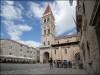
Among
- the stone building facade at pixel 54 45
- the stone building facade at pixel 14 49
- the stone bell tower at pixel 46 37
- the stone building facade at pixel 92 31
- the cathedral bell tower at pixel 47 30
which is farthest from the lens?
the cathedral bell tower at pixel 47 30

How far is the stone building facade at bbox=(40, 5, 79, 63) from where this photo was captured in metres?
46.9

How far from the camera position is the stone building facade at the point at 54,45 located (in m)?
46.9

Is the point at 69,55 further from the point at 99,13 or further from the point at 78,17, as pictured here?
the point at 99,13

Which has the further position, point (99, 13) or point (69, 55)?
point (69, 55)

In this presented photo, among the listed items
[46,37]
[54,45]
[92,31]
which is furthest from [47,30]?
[92,31]

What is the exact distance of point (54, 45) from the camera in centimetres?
5225

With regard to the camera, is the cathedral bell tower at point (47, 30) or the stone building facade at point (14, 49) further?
the cathedral bell tower at point (47, 30)

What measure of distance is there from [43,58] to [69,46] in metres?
14.4

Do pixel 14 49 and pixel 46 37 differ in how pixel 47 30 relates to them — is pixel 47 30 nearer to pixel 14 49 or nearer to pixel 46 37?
pixel 46 37

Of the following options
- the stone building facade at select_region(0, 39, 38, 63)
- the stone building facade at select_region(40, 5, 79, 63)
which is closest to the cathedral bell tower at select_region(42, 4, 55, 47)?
the stone building facade at select_region(40, 5, 79, 63)

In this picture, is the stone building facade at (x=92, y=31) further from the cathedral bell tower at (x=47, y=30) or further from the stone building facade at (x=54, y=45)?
the cathedral bell tower at (x=47, y=30)

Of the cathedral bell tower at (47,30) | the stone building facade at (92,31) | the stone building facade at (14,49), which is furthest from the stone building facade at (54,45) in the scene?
the stone building facade at (92,31)

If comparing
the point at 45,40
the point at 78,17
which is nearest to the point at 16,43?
the point at 45,40

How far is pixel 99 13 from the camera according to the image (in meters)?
4.55
